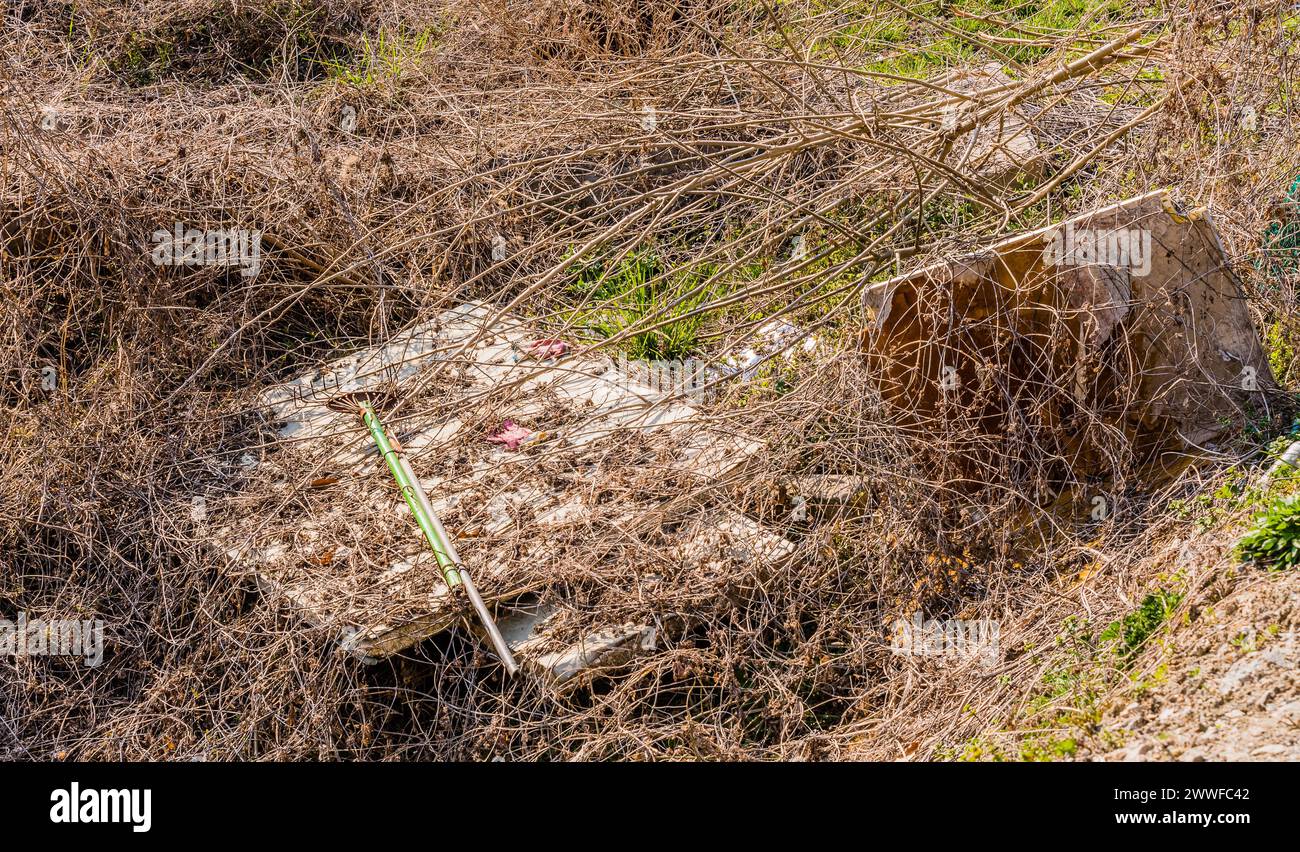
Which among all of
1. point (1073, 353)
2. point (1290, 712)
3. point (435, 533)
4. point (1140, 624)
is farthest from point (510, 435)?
point (1290, 712)

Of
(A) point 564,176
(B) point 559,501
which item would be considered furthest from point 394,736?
(A) point 564,176

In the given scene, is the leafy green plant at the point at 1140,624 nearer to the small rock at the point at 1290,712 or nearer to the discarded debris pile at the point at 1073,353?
the small rock at the point at 1290,712

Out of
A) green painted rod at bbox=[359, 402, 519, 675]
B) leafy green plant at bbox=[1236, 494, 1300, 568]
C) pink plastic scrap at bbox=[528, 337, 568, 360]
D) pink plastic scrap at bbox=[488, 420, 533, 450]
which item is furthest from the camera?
pink plastic scrap at bbox=[528, 337, 568, 360]

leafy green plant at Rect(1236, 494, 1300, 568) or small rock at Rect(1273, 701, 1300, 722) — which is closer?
small rock at Rect(1273, 701, 1300, 722)

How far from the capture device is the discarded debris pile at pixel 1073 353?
3648 mm

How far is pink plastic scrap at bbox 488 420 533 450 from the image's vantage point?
4.30 metres

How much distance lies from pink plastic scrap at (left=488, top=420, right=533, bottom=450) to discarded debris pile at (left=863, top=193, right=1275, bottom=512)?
4.52ft

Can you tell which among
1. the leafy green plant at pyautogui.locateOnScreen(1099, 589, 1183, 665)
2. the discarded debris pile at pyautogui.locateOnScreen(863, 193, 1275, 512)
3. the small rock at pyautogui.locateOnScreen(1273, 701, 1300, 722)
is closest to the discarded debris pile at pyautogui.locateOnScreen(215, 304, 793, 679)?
the discarded debris pile at pyautogui.locateOnScreen(863, 193, 1275, 512)

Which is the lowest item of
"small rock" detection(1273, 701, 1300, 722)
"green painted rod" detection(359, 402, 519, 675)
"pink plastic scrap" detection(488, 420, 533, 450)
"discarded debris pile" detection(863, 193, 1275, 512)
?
"small rock" detection(1273, 701, 1300, 722)

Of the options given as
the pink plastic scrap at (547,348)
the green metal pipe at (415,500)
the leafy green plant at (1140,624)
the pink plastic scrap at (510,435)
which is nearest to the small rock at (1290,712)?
the leafy green plant at (1140,624)

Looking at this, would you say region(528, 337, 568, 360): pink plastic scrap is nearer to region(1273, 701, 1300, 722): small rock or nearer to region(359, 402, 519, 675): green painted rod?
region(359, 402, 519, 675): green painted rod

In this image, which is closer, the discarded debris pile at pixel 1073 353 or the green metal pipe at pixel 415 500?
the green metal pipe at pixel 415 500

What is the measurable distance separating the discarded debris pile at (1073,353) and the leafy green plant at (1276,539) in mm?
662

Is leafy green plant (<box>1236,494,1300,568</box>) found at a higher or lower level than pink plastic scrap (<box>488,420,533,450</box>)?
lower
